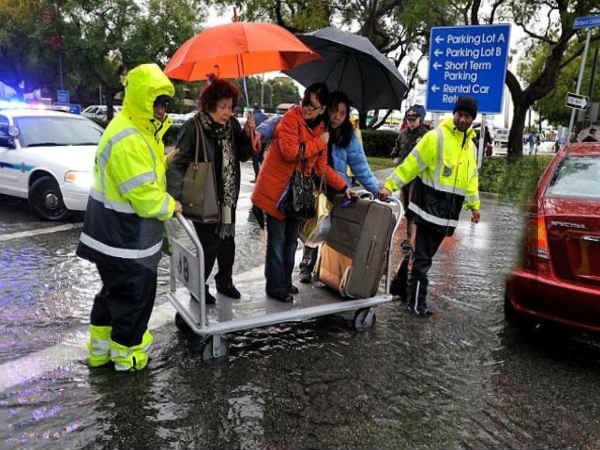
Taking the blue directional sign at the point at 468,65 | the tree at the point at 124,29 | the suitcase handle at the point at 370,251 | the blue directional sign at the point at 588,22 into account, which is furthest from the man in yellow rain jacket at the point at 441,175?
the tree at the point at 124,29

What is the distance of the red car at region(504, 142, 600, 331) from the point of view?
3672mm

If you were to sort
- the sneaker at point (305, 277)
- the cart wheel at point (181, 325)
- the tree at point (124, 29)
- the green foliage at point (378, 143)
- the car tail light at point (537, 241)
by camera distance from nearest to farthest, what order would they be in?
the car tail light at point (537, 241) < the cart wheel at point (181, 325) < the sneaker at point (305, 277) < the green foliage at point (378, 143) < the tree at point (124, 29)

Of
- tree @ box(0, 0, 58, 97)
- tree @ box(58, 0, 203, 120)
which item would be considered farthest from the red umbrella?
tree @ box(58, 0, 203, 120)

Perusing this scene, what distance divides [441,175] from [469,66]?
808cm

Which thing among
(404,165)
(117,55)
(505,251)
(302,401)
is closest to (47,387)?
(302,401)

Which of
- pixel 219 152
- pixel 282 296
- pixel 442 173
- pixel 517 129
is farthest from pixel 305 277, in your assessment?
pixel 517 129

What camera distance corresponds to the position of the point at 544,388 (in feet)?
11.9

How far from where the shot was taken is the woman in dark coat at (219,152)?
3777 mm

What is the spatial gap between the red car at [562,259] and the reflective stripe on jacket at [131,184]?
2486 millimetres

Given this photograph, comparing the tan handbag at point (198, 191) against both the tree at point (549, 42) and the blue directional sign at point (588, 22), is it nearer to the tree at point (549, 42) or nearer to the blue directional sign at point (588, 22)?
the blue directional sign at point (588, 22)

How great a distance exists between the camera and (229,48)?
3.52m

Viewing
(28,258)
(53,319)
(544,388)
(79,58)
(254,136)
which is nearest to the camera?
(544,388)

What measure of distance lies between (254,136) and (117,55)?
27212 millimetres

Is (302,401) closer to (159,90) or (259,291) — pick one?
(259,291)
